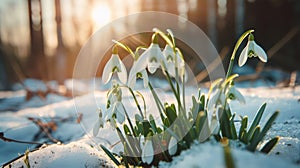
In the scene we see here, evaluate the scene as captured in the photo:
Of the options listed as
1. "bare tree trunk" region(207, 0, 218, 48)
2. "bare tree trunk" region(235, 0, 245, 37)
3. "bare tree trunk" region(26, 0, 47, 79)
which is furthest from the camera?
"bare tree trunk" region(207, 0, 218, 48)

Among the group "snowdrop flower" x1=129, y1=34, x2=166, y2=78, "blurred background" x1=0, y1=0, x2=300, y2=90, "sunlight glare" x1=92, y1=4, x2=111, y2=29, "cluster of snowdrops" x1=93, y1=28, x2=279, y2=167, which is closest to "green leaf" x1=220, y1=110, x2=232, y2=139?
"cluster of snowdrops" x1=93, y1=28, x2=279, y2=167

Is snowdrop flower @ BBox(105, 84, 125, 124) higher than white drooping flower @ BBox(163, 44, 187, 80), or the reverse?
white drooping flower @ BBox(163, 44, 187, 80)

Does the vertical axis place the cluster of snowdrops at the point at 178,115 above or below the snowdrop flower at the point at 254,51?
below

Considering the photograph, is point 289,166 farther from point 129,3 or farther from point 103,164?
point 129,3

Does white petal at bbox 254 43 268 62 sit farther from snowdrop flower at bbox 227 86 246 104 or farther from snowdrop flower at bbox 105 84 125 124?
snowdrop flower at bbox 105 84 125 124

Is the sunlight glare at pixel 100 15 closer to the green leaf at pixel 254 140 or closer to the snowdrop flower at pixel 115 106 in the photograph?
the snowdrop flower at pixel 115 106

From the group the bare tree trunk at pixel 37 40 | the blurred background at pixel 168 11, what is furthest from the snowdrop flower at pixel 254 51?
the blurred background at pixel 168 11
